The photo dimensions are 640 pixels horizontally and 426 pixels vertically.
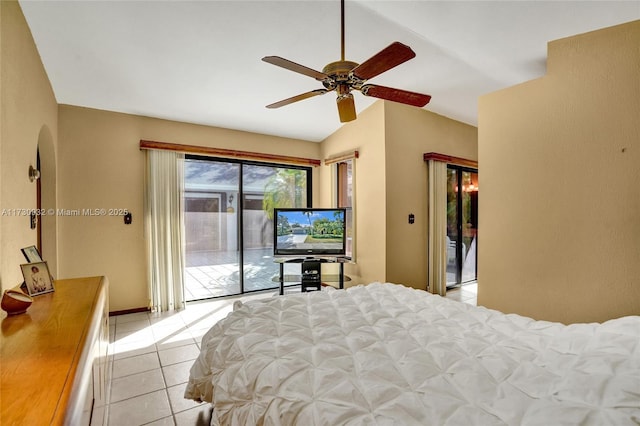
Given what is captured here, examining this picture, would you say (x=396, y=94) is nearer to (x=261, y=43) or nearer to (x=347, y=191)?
(x=261, y=43)

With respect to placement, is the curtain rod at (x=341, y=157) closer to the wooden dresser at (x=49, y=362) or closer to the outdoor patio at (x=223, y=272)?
the outdoor patio at (x=223, y=272)

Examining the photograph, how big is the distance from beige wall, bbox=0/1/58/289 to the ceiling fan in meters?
1.41

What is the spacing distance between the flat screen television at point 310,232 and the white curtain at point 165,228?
1.30 metres

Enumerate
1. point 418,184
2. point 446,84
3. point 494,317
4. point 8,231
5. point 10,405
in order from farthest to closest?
point 418,184, point 446,84, point 494,317, point 8,231, point 10,405

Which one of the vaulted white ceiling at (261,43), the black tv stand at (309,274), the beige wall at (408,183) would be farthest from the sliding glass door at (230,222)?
the beige wall at (408,183)

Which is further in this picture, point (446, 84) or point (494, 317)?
point (446, 84)

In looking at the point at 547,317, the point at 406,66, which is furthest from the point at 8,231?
the point at 547,317

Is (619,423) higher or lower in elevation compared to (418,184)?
lower

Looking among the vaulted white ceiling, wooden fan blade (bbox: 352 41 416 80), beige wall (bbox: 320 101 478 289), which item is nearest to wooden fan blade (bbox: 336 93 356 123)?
wooden fan blade (bbox: 352 41 416 80)

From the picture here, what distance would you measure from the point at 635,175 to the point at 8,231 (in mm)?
3942

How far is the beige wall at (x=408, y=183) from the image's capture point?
4.02 m

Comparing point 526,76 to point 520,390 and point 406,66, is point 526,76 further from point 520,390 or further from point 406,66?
point 520,390

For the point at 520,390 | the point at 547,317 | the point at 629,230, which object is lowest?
the point at 547,317

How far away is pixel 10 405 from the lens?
0.69m
